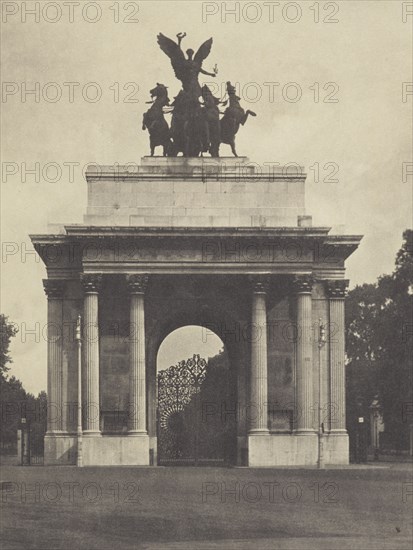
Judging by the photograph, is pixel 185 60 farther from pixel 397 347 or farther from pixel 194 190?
pixel 397 347

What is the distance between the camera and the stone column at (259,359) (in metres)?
48.2

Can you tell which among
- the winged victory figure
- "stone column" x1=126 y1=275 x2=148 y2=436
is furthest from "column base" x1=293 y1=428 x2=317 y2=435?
the winged victory figure

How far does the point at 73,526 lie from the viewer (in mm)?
21453

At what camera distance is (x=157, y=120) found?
4988 cm

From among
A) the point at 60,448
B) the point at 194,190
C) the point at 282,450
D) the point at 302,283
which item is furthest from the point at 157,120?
the point at 282,450

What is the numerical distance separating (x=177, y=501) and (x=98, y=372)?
71.6 ft

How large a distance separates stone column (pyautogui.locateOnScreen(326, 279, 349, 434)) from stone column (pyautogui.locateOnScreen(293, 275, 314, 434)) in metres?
1.62

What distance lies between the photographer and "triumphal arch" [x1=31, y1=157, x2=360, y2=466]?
47812mm

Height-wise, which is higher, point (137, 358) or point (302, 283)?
point (302, 283)

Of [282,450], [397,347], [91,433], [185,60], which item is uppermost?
[185,60]

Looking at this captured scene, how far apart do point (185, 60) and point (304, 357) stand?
12738mm

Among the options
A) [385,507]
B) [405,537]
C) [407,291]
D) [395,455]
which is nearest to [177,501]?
[385,507]

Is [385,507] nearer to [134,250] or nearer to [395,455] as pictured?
[134,250]

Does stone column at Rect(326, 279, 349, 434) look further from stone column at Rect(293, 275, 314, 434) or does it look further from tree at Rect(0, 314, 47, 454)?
tree at Rect(0, 314, 47, 454)
